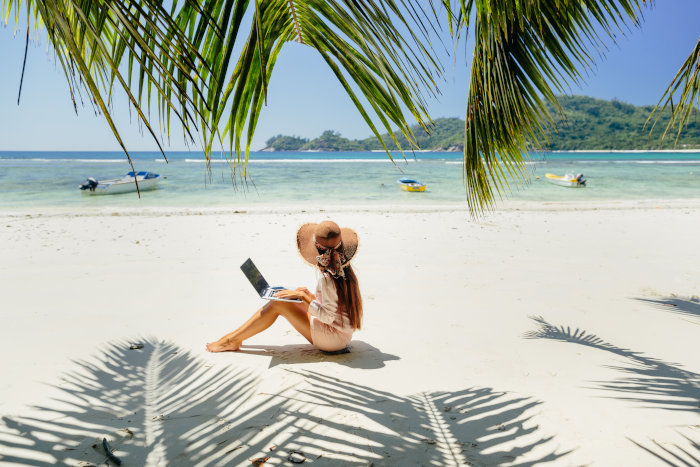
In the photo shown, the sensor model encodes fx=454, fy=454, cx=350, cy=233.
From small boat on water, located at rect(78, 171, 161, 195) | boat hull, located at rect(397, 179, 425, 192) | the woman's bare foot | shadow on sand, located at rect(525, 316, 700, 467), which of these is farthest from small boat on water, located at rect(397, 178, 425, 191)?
the woman's bare foot

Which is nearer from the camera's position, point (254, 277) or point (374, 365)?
point (374, 365)

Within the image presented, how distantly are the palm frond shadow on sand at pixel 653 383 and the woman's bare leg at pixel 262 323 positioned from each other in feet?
6.11

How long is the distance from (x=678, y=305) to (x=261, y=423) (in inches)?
154

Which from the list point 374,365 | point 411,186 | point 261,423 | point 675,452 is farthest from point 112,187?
point 675,452

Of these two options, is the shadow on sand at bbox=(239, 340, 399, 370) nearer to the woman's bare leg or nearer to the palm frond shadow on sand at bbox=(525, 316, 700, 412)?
the woman's bare leg

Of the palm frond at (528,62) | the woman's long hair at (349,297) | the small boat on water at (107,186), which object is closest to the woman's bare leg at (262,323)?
the woman's long hair at (349,297)

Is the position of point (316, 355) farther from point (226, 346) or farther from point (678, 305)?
point (678, 305)

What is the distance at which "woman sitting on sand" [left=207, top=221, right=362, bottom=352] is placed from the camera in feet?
9.64

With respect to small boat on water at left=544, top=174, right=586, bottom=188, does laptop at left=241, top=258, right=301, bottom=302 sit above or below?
below

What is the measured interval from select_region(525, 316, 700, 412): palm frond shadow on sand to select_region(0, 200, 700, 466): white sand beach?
0.01 m

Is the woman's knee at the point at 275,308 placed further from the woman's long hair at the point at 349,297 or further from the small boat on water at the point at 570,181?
the small boat on water at the point at 570,181

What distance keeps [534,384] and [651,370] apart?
81cm

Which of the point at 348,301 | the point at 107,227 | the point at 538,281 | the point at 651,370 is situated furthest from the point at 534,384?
the point at 107,227

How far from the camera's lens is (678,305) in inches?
162
